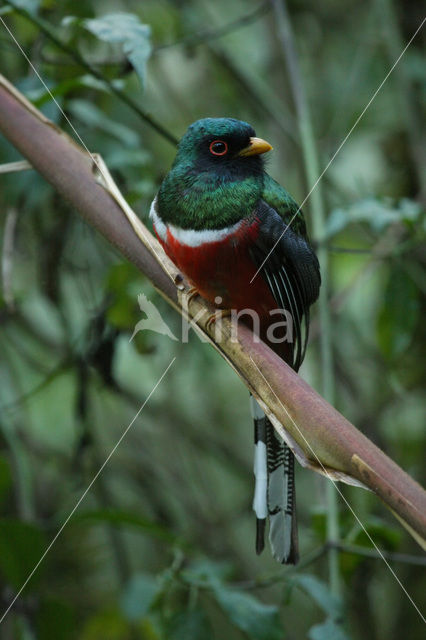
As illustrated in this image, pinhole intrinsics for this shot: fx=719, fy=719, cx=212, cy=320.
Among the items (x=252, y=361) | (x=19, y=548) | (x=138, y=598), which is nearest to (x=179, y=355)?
(x=138, y=598)

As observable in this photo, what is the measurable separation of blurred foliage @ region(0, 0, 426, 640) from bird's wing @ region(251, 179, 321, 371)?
7.3 inches

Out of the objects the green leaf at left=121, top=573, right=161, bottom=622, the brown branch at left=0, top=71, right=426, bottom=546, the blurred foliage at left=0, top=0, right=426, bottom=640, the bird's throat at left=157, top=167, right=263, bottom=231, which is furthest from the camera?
the green leaf at left=121, top=573, right=161, bottom=622

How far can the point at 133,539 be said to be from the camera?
2.74 meters

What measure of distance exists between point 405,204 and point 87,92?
3.30 feet

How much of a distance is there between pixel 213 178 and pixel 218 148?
2.9 inches

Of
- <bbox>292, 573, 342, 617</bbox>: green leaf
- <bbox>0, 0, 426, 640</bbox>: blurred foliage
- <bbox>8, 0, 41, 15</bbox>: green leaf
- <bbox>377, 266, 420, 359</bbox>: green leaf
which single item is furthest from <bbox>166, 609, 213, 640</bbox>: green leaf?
<bbox>8, 0, 41, 15</bbox>: green leaf

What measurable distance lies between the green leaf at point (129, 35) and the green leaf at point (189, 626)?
1.04 meters

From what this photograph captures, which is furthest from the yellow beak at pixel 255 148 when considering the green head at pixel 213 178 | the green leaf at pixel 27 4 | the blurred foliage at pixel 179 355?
the green leaf at pixel 27 4

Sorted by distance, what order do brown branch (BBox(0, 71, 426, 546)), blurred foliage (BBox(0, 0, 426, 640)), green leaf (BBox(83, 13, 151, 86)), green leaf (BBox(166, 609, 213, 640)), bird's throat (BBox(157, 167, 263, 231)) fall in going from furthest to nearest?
blurred foliage (BBox(0, 0, 426, 640)) < green leaf (BBox(166, 609, 213, 640)) < bird's throat (BBox(157, 167, 263, 231)) < green leaf (BBox(83, 13, 151, 86)) < brown branch (BBox(0, 71, 426, 546))

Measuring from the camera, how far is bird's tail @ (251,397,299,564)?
49.6 inches

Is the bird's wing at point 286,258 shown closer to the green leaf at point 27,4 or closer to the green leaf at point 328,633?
the green leaf at point 328,633

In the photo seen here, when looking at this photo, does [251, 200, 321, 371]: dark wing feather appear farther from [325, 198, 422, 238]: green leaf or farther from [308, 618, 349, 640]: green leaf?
[308, 618, 349, 640]: green leaf

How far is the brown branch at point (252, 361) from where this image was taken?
0.68 metres

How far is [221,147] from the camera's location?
1.40m
